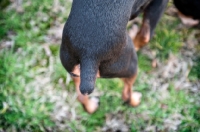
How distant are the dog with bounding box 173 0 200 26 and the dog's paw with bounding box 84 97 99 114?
125 cm

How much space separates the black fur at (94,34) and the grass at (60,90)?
42.0 inches

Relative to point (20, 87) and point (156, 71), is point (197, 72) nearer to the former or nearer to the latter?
point (156, 71)

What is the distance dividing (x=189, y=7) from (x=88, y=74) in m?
Result: 1.65

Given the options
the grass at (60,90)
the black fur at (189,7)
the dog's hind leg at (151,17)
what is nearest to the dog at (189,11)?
the black fur at (189,7)

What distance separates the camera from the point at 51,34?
3391mm

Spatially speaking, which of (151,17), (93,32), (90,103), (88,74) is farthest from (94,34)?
(90,103)

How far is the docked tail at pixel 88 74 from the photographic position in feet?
6.52

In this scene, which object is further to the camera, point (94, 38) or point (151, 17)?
point (151, 17)

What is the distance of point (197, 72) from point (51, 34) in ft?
5.07

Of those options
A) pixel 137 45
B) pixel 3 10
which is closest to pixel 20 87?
pixel 3 10

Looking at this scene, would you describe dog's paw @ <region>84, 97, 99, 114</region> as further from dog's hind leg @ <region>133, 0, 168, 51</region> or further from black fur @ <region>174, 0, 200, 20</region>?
black fur @ <region>174, 0, 200, 20</region>

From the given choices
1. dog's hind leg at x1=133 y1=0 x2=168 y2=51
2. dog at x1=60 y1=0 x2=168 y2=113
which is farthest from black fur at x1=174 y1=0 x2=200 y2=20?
dog at x1=60 y1=0 x2=168 y2=113

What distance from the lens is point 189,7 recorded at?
10.5ft

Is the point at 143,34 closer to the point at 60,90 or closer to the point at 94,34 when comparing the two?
the point at 60,90
